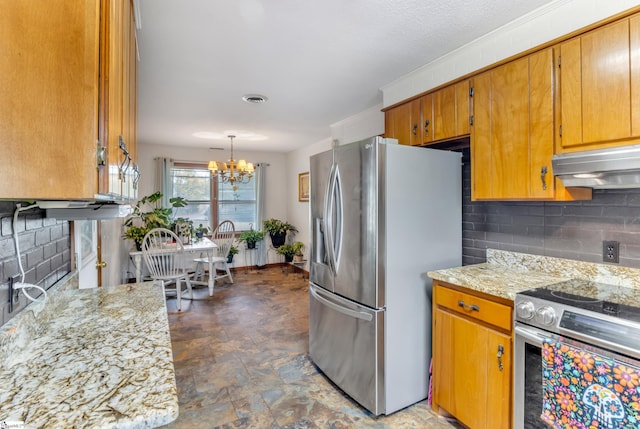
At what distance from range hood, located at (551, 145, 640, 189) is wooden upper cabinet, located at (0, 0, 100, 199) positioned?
6.04 feet

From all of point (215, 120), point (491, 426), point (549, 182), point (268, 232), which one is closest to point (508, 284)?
point (549, 182)

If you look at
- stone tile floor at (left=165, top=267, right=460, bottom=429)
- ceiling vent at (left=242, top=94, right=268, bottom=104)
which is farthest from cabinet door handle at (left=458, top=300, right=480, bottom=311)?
ceiling vent at (left=242, top=94, right=268, bottom=104)

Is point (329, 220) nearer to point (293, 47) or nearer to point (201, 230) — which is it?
point (293, 47)

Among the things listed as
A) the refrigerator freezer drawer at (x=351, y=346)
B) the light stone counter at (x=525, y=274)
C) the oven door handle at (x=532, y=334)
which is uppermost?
the light stone counter at (x=525, y=274)

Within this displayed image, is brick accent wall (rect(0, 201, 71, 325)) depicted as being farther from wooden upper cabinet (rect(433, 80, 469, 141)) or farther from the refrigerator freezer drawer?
wooden upper cabinet (rect(433, 80, 469, 141))

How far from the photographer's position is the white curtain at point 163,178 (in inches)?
222

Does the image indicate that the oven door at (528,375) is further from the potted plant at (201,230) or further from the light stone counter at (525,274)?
the potted plant at (201,230)

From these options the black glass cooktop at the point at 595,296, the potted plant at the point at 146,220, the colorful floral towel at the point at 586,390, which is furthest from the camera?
the potted plant at the point at 146,220

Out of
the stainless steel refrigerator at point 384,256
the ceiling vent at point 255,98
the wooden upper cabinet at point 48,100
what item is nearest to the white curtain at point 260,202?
the ceiling vent at point 255,98

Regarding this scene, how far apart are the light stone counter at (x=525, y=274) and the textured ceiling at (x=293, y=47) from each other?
→ 1.42 m

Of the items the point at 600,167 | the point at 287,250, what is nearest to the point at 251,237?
the point at 287,250

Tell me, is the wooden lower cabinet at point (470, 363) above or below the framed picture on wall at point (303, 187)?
below

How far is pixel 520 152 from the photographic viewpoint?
1840 millimetres

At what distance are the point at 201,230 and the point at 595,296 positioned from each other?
5.09m
